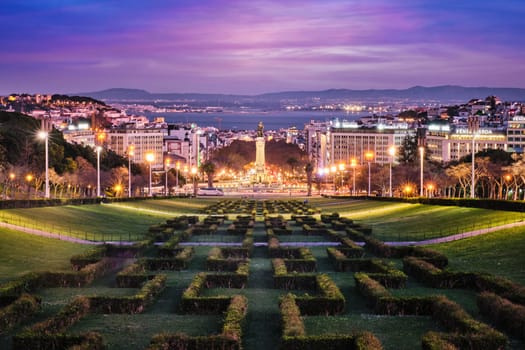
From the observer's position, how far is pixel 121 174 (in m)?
104

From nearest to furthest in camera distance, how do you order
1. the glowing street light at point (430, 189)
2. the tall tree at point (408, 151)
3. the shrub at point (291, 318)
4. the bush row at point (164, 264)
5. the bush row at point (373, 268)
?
the shrub at point (291, 318) < the bush row at point (373, 268) < the bush row at point (164, 264) < the glowing street light at point (430, 189) < the tall tree at point (408, 151)

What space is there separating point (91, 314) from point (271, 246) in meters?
13.5

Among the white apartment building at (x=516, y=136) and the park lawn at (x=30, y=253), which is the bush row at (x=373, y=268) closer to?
the park lawn at (x=30, y=253)

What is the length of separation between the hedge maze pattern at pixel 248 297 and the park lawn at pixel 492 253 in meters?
1.29

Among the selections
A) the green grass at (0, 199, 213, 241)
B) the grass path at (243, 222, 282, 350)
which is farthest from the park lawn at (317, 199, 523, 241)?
the green grass at (0, 199, 213, 241)

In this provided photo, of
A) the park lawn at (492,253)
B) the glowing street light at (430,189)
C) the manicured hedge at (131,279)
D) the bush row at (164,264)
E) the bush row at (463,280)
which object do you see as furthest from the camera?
the glowing street light at (430,189)

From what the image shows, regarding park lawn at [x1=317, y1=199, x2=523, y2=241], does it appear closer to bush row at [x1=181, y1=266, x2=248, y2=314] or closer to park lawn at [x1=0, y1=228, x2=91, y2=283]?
park lawn at [x1=0, y1=228, x2=91, y2=283]

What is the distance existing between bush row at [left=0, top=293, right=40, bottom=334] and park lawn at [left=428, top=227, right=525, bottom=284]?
43.8 feet

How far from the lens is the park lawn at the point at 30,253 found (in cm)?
2375

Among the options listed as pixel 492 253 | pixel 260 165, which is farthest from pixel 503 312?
pixel 260 165

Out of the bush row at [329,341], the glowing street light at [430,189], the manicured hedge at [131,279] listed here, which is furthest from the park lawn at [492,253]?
the glowing street light at [430,189]

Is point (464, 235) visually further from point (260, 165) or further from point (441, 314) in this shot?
point (260, 165)

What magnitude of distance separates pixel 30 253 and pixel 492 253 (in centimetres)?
1668

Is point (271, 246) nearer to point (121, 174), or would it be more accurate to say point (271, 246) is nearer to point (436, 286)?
point (436, 286)
